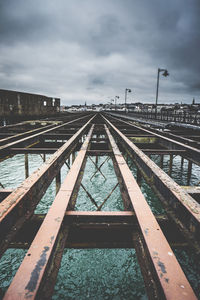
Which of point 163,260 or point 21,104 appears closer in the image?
point 163,260

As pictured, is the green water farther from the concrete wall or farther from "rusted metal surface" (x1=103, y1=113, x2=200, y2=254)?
the concrete wall

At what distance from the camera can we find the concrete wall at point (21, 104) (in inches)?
796

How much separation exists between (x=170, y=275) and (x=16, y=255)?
5080 millimetres

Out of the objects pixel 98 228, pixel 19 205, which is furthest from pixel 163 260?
pixel 19 205

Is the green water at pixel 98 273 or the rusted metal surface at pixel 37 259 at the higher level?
the rusted metal surface at pixel 37 259

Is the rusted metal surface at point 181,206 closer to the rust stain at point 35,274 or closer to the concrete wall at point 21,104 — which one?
the rust stain at point 35,274

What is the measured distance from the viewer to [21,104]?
23.6 meters

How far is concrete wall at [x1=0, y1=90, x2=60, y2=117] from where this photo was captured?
796 inches

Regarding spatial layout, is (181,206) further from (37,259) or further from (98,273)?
(98,273)

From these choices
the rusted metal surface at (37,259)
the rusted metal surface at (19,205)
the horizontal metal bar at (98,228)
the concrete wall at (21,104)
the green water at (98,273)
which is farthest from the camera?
the concrete wall at (21,104)

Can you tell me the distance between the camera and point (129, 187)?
2396 millimetres

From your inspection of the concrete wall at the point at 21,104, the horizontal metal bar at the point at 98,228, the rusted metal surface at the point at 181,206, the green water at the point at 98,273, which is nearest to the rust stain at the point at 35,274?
the horizontal metal bar at the point at 98,228

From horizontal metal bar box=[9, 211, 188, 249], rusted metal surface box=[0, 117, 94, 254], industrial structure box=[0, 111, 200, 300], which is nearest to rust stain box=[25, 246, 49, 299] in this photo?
industrial structure box=[0, 111, 200, 300]

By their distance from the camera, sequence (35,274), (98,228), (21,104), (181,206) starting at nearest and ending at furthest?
(35,274) → (98,228) → (181,206) → (21,104)
